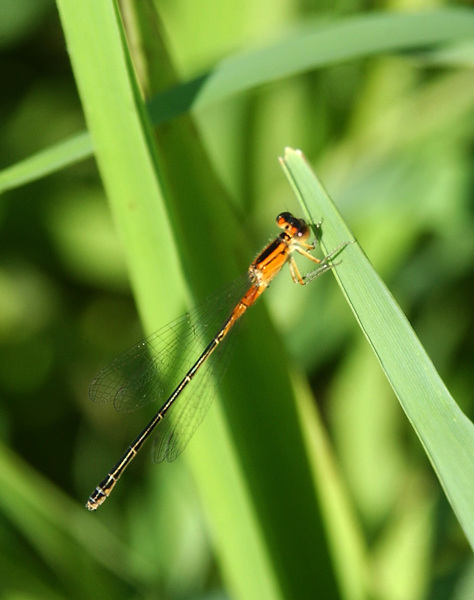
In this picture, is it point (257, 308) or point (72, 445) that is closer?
point (257, 308)

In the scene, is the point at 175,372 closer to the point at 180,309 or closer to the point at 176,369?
the point at 176,369

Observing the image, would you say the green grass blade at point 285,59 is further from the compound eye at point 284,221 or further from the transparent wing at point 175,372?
the compound eye at point 284,221

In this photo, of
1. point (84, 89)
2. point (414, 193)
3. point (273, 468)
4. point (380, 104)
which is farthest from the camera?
point (380, 104)

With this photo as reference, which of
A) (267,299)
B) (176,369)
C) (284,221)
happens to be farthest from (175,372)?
(267,299)

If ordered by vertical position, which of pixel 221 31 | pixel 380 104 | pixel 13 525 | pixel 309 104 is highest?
pixel 221 31

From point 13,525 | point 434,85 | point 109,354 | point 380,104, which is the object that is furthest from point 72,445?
point 434,85

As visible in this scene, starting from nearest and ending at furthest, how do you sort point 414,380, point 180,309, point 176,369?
1. point 414,380
2. point 180,309
3. point 176,369

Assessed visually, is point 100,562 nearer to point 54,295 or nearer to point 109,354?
point 109,354

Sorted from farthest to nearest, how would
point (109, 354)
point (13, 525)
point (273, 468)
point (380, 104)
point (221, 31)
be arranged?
point (109, 354) → point (380, 104) → point (221, 31) → point (13, 525) → point (273, 468)
